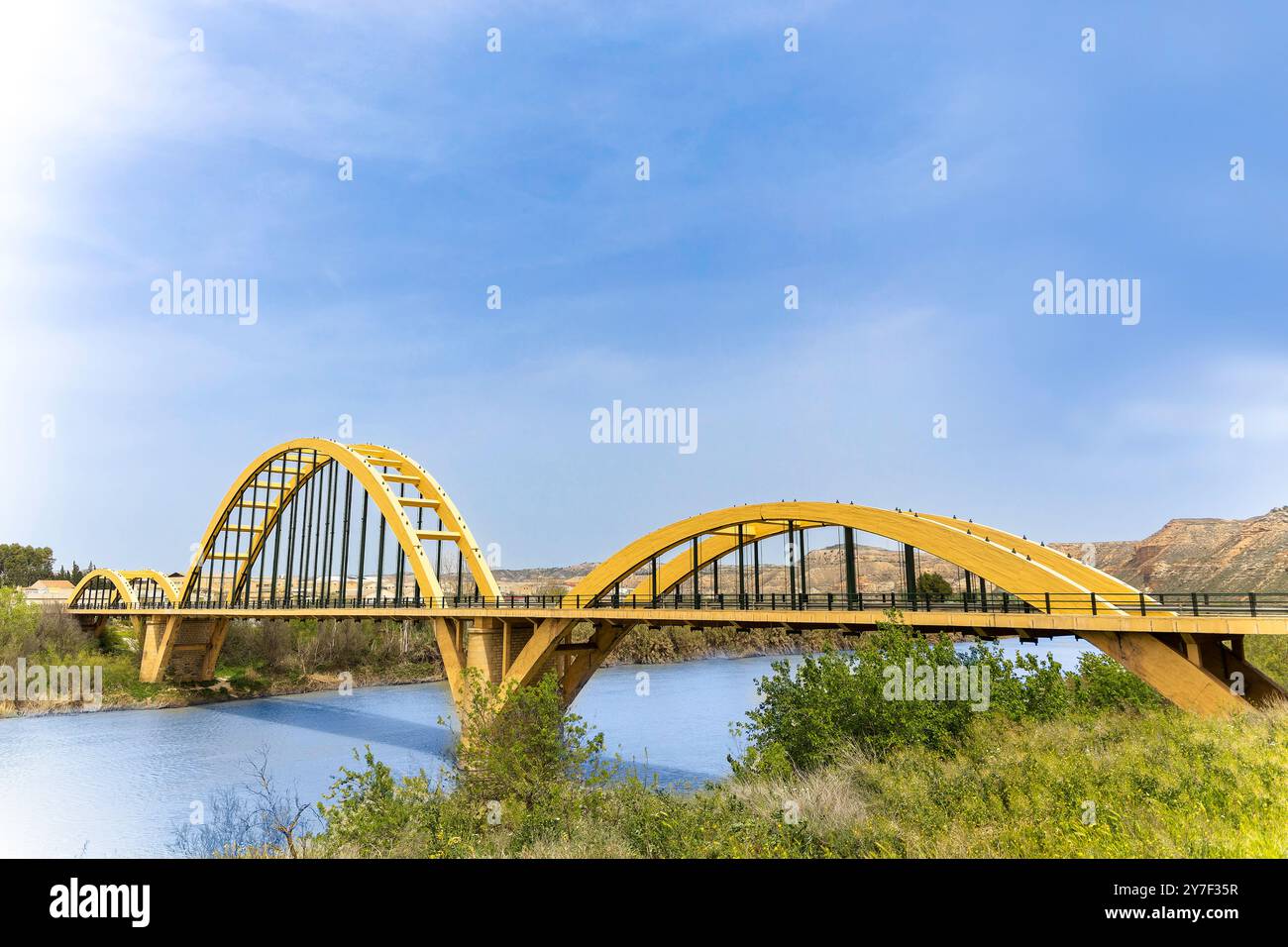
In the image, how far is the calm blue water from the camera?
2552cm

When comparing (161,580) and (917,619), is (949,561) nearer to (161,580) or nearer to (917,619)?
(917,619)

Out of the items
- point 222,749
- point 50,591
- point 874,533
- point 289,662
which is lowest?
point 222,749

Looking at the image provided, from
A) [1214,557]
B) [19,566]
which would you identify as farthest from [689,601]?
[19,566]

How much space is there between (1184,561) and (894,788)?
326 feet

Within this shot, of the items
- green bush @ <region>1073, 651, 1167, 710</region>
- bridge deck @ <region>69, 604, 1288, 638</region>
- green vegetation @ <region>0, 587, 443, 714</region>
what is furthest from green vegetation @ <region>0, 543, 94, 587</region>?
green bush @ <region>1073, 651, 1167, 710</region>

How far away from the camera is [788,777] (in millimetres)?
17438

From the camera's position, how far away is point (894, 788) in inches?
565

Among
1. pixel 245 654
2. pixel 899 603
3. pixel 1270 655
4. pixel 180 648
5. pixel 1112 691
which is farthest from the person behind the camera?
pixel 245 654

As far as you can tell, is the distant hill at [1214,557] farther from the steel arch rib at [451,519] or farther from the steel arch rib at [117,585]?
the steel arch rib at [117,585]

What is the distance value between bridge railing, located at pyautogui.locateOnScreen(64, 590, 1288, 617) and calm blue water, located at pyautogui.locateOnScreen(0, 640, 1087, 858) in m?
3.67

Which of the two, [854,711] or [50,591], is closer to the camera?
[854,711]
